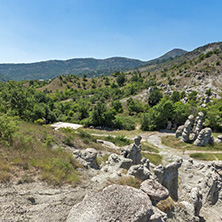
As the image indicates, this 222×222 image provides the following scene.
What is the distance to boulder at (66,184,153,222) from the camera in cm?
464

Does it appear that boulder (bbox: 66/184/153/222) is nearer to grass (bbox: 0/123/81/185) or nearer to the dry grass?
grass (bbox: 0/123/81/185)

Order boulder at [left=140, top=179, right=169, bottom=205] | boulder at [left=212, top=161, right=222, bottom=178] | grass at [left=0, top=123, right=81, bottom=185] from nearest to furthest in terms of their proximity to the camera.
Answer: grass at [left=0, top=123, right=81, bottom=185] < boulder at [left=140, top=179, right=169, bottom=205] < boulder at [left=212, top=161, right=222, bottom=178]

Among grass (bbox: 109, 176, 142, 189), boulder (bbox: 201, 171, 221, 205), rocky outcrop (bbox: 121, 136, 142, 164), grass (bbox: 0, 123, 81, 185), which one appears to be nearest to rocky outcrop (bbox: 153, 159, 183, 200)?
boulder (bbox: 201, 171, 221, 205)

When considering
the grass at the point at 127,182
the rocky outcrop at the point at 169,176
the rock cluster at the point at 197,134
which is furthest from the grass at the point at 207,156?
the grass at the point at 127,182

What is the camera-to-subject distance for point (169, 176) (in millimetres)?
12906

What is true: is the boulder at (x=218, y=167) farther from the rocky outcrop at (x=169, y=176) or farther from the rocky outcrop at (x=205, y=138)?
the rocky outcrop at (x=205, y=138)

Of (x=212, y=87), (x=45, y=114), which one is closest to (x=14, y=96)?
(x=45, y=114)

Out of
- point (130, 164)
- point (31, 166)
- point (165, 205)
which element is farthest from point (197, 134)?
point (31, 166)

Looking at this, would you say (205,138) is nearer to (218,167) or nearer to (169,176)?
(218,167)

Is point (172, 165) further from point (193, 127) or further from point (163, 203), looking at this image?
point (193, 127)

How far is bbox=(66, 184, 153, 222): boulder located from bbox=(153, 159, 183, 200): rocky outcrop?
25.5ft

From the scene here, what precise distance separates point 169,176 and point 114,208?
984 centimetres

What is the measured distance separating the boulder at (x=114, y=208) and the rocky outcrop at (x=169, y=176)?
7.76 m

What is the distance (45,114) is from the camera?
53875mm
